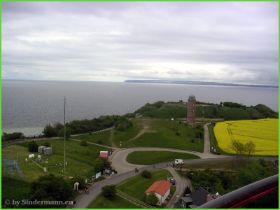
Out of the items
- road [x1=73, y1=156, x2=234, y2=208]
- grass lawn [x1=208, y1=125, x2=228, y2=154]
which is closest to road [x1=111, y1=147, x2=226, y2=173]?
road [x1=73, y1=156, x2=234, y2=208]

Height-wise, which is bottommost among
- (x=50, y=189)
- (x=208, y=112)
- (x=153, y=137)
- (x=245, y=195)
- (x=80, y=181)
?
(x=80, y=181)

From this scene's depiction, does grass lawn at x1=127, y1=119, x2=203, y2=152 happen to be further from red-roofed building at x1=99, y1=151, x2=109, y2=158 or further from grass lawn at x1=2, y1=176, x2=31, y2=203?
grass lawn at x1=2, y1=176, x2=31, y2=203

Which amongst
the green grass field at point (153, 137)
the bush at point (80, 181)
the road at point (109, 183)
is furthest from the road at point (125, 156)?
the bush at point (80, 181)

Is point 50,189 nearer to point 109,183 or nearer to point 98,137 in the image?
point 109,183

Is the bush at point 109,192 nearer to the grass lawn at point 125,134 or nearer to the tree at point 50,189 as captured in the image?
the tree at point 50,189

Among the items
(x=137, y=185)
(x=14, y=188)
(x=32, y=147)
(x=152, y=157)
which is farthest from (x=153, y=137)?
(x=14, y=188)
